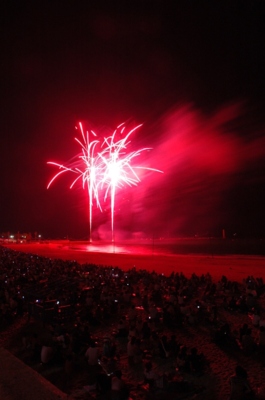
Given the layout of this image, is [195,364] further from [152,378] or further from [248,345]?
[248,345]

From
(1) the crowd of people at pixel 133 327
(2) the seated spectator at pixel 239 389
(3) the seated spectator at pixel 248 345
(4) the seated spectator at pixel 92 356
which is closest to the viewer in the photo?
(2) the seated spectator at pixel 239 389

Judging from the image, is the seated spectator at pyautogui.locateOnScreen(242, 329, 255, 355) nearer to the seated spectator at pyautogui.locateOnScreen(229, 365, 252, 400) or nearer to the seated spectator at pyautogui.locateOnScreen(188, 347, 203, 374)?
the seated spectator at pyautogui.locateOnScreen(188, 347, 203, 374)

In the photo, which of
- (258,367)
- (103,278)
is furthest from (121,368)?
(103,278)

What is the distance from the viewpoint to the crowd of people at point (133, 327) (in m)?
7.45

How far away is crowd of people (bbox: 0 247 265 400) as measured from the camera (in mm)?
7445

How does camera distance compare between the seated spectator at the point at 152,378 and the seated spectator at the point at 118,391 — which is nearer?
the seated spectator at the point at 118,391

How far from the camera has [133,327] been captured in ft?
32.7

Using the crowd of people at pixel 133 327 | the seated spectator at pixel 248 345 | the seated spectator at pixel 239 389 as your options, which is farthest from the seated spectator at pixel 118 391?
the seated spectator at pixel 248 345

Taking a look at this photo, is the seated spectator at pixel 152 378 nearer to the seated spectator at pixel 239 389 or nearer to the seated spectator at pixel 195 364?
the seated spectator at pixel 195 364

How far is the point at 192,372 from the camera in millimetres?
7766

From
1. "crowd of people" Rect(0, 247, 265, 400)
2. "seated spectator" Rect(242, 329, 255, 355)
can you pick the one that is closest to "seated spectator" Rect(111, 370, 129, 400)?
"crowd of people" Rect(0, 247, 265, 400)

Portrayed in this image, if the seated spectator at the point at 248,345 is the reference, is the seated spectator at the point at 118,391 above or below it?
below

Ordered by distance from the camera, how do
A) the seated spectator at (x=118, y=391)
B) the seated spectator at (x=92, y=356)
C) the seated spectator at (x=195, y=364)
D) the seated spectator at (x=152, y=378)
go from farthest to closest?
the seated spectator at (x=92, y=356) → the seated spectator at (x=195, y=364) → the seated spectator at (x=152, y=378) → the seated spectator at (x=118, y=391)

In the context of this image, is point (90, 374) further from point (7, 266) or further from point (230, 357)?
point (7, 266)
